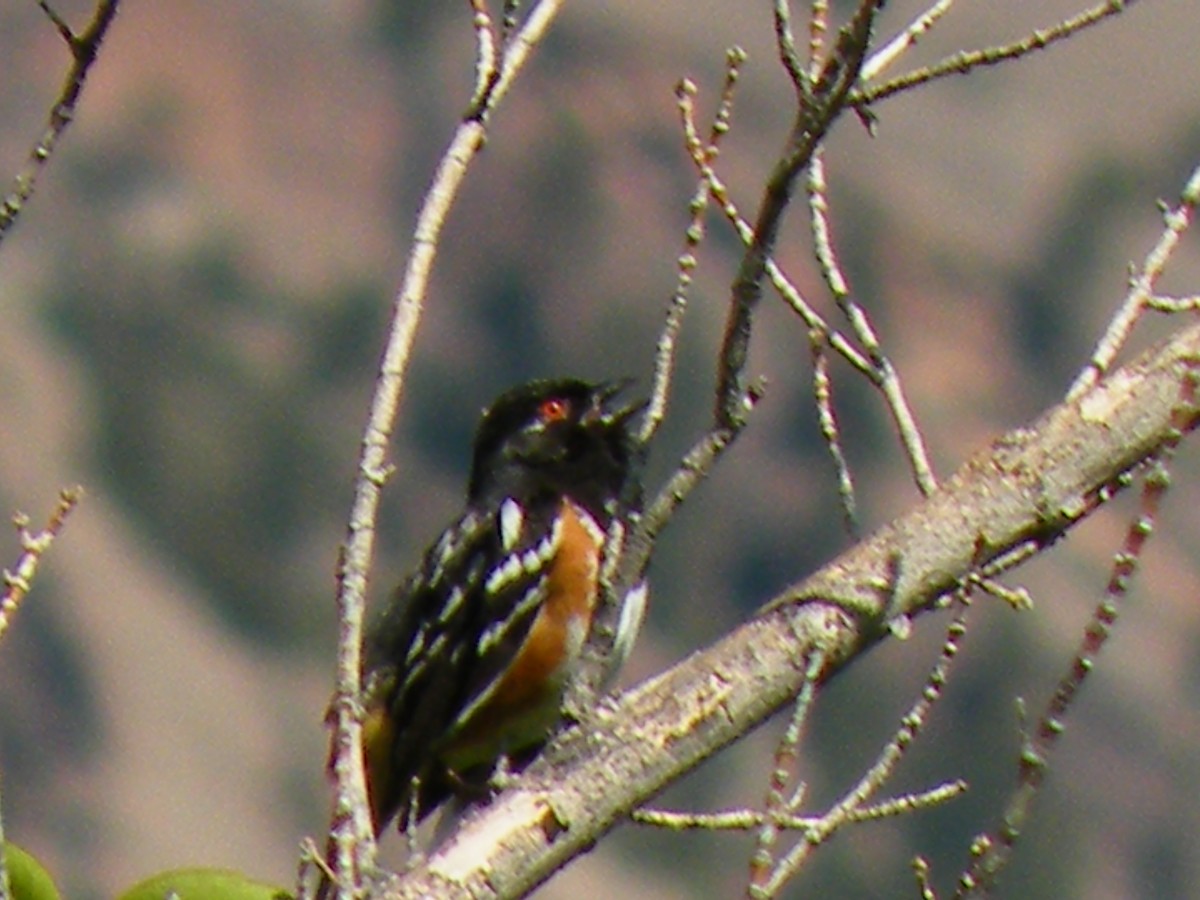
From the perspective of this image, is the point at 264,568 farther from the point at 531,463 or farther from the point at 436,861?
the point at 436,861

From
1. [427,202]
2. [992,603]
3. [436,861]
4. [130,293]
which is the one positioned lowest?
[436,861]

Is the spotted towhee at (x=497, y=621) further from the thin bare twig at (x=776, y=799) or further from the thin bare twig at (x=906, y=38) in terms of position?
the thin bare twig at (x=776, y=799)

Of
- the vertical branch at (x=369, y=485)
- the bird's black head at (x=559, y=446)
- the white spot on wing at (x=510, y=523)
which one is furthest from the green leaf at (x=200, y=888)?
the bird's black head at (x=559, y=446)

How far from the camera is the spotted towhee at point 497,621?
12.1 ft

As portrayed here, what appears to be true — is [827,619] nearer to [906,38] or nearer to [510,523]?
[906,38]

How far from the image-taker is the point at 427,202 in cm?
211

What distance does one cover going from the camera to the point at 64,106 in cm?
202

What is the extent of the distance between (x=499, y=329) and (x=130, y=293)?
1.71m

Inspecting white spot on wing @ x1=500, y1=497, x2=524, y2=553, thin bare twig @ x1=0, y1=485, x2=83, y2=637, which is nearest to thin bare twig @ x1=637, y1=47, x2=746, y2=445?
thin bare twig @ x1=0, y1=485, x2=83, y2=637

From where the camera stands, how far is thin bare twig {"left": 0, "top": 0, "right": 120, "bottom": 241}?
1992 mm

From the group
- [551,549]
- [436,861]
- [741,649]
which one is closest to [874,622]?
[741,649]

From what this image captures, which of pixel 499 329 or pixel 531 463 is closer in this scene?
pixel 531 463

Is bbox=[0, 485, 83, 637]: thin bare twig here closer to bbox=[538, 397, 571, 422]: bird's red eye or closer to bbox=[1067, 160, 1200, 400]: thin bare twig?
bbox=[1067, 160, 1200, 400]: thin bare twig

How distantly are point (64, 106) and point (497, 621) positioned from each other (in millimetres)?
1831
